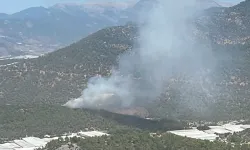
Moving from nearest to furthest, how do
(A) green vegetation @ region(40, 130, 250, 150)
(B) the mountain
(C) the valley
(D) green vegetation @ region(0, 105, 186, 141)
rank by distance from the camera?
1. (A) green vegetation @ region(40, 130, 250, 150)
2. (C) the valley
3. (D) green vegetation @ region(0, 105, 186, 141)
4. (B) the mountain

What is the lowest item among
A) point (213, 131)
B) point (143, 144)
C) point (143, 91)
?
point (143, 144)

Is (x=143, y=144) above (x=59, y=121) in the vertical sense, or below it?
below

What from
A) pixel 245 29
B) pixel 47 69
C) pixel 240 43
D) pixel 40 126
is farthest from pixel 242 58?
pixel 40 126

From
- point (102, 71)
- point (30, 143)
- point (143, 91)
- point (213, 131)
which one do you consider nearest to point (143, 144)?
point (30, 143)

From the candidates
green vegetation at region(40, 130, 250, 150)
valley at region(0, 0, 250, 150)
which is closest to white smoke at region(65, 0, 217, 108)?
valley at region(0, 0, 250, 150)

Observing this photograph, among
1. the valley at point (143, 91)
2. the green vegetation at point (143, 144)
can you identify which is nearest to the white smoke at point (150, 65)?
the valley at point (143, 91)

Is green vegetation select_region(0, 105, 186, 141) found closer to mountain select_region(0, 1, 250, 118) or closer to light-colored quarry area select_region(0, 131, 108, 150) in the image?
light-colored quarry area select_region(0, 131, 108, 150)

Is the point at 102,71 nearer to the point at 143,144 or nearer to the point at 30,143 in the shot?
the point at 30,143

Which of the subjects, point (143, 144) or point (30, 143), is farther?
point (30, 143)

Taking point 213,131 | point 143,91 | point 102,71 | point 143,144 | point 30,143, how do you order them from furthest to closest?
point 102,71 → point 143,91 → point 213,131 → point 30,143 → point 143,144

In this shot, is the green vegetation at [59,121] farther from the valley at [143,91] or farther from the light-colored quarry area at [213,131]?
the light-colored quarry area at [213,131]
